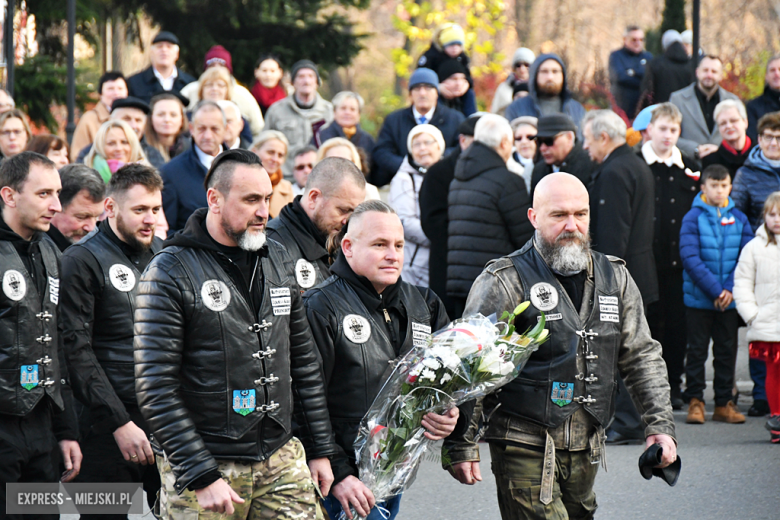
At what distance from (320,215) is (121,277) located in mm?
1089

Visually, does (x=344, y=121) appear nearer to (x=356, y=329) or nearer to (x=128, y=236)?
(x=128, y=236)

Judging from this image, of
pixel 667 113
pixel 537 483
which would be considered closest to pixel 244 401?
pixel 537 483

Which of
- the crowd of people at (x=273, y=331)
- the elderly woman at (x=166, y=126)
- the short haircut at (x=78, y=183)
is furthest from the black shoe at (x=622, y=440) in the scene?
the elderly woman at (x=166, y=126)

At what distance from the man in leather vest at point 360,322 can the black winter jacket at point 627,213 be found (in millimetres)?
3914

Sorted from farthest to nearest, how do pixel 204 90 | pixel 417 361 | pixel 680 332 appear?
pixel 204 90, pixel 680 332, pixel 417 361

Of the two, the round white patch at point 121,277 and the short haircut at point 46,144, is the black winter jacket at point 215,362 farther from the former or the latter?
the short haircut at point 46,144

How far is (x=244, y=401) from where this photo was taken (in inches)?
160

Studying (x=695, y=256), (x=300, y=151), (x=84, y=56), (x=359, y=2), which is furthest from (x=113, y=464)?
(x=84, y=56)

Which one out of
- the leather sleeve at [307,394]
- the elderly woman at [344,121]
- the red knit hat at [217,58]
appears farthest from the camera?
the red knit hat at [217,58]

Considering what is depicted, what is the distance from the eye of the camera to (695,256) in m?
9.06

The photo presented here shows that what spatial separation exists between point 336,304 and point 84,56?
58.1ft

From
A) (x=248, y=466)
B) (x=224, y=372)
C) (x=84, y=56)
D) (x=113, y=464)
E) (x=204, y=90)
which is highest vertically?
(x=84, y=56)

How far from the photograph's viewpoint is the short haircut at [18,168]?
202 inches

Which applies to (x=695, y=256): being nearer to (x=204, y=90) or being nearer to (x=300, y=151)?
(x=300, y=151)
